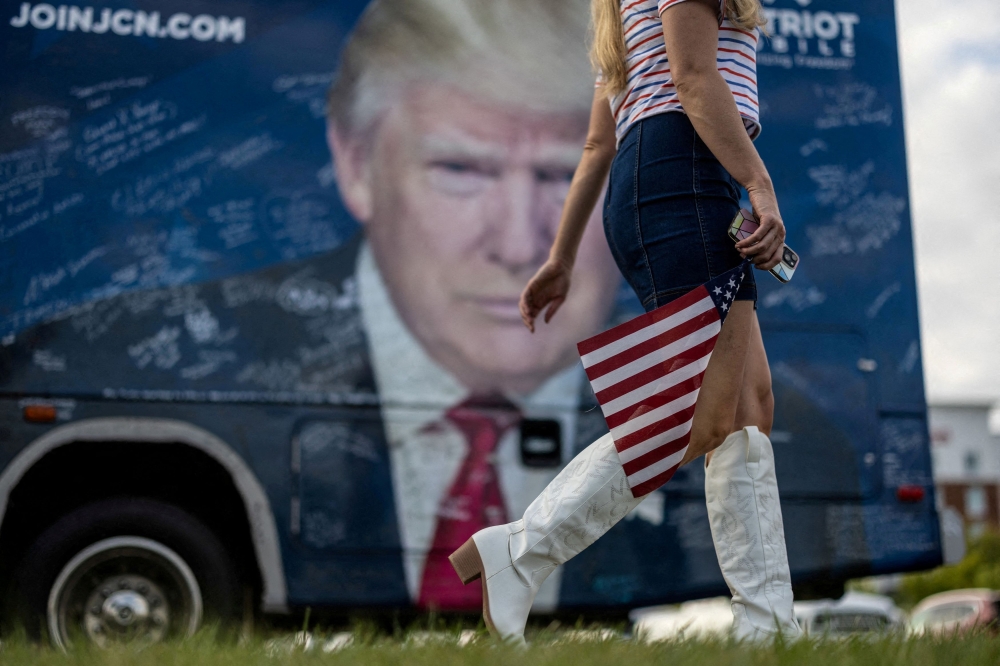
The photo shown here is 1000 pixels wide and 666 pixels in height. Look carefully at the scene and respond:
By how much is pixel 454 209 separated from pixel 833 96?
1.89 meters

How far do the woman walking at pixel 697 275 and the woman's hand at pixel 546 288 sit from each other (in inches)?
14.4

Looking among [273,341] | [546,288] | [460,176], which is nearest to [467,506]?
[273,341]

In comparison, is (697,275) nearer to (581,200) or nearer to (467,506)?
(581,200)

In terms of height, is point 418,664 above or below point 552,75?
below

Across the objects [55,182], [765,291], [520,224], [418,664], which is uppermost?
[55,182]

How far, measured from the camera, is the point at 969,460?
184 feet

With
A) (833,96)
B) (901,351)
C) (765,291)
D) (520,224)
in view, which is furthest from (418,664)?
(833,96)

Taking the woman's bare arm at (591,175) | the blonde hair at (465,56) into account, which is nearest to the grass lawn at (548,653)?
the woman's bare arm at (591,175)

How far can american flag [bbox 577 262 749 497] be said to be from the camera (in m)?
2.02

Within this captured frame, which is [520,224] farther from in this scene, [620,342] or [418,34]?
[620,342]

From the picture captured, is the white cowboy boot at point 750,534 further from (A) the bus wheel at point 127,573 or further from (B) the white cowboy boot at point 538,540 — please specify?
(A) the bus wheel at point 127,573

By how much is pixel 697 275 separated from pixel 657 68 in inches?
20.4

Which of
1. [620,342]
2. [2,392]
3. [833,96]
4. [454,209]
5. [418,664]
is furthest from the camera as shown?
[833,96]

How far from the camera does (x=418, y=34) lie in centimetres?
415
